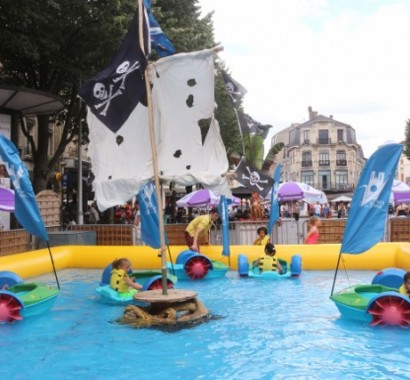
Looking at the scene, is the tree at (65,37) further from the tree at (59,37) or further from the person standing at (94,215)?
the person standing at (94,215)

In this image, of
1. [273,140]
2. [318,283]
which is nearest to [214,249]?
[318,283]

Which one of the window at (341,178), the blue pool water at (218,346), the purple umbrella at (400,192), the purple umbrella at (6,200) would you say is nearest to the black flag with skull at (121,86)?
the blue pool water at (218,346)

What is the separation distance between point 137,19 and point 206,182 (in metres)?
2.80

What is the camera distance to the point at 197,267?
12.9 metres

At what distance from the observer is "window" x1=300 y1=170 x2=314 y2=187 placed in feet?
294

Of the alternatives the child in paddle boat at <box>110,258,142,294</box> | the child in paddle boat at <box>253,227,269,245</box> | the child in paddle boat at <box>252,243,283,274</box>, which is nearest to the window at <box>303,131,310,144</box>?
the child in paddle boat at <box>253,227,269,245</box>

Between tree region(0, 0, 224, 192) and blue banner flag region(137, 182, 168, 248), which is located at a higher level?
tree region(0, 0, 224, 192)

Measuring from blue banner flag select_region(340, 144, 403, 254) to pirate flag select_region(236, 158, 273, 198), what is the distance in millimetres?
5942

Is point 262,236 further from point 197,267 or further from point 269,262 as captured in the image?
point 197,267

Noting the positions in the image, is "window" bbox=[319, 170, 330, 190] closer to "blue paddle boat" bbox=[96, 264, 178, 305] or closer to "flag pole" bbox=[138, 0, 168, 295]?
"blue paddle boat" bbox=[96, 264, 178, 305]

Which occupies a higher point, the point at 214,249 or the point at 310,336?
the point at 214,249

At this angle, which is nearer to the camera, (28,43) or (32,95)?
(32,95)

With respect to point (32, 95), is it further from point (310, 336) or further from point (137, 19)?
point (310, 336)

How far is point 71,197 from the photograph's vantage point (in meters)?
36.7
